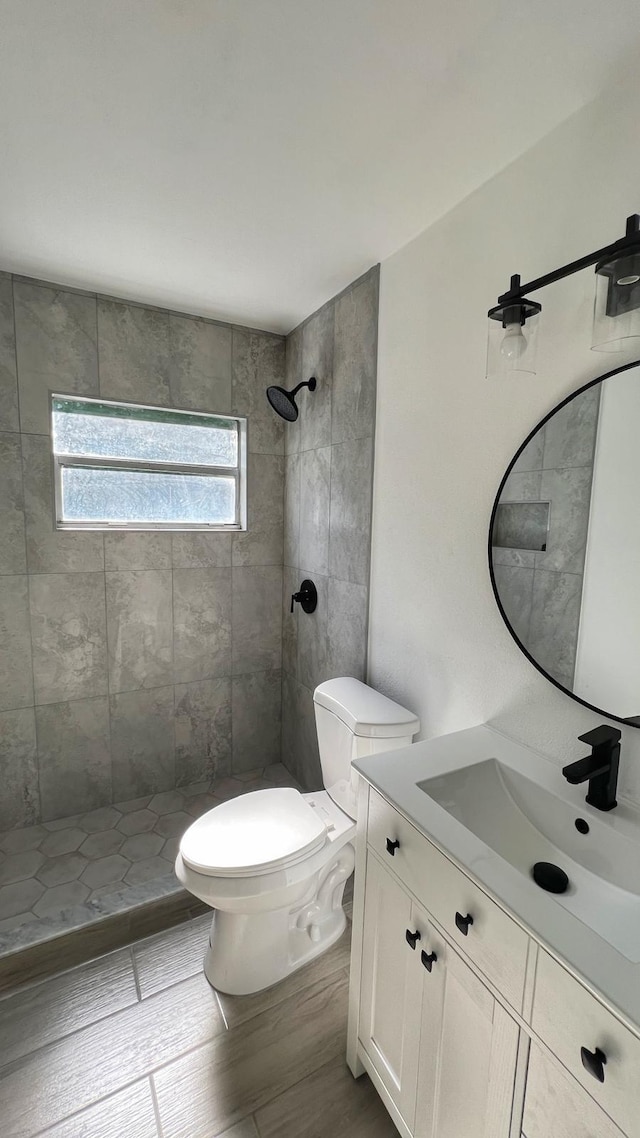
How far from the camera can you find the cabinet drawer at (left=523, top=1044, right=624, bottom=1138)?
628 millimetres

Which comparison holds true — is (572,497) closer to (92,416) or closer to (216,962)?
(216,962)

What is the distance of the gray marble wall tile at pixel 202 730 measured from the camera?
2.42 metres

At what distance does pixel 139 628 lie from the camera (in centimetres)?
226

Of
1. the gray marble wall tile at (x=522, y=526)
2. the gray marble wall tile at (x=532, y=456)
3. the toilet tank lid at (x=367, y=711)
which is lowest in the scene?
the toilet tank lid at (x=367, y=711)

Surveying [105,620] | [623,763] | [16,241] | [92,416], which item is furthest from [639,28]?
[105,620]

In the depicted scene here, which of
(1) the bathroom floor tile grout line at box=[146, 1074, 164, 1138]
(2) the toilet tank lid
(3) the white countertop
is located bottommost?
(1) the bathroom floor tile grout line at box=[146, 1074, 164, 1138]

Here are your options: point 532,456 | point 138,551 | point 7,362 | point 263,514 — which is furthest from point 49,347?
point 532,456

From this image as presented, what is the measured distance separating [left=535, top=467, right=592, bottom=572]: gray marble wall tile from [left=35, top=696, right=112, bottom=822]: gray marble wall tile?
2038 millimetres

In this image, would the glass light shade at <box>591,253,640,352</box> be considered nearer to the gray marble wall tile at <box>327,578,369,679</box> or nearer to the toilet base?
the gray marble wall tile at <box>327,578,369,679</box>

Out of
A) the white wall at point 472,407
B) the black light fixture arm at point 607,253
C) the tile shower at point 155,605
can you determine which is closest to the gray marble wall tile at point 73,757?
the tile shower at point 155,605

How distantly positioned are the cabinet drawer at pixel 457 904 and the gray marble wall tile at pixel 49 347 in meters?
1.98

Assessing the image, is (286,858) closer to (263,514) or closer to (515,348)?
(515,348)

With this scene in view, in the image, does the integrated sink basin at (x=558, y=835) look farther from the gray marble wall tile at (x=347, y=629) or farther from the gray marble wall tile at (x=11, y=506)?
the gray marble wall tile at (x=11, y=506)

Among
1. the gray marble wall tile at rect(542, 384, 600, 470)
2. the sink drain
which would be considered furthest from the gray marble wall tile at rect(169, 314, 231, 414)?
the sink drain
